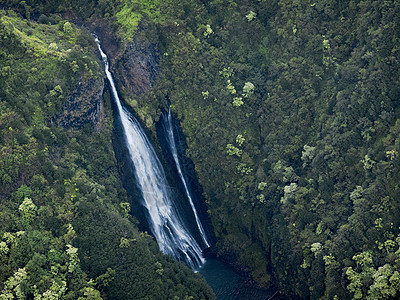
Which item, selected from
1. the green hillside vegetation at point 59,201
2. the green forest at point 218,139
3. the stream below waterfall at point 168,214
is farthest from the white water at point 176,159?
the green hillside vegetation at point 59,201

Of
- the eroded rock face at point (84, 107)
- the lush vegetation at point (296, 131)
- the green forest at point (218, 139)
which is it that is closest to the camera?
the green forest at point (218, 139)

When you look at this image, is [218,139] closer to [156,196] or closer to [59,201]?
[156,196]

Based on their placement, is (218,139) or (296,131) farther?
(218,139)

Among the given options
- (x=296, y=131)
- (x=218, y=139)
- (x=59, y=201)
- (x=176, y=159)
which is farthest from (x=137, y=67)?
(x=59, y=201)

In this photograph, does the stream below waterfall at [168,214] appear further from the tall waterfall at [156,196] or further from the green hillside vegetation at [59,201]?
the green hillside vegetation at [59,201]

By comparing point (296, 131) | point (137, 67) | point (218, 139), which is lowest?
point (296, 131)

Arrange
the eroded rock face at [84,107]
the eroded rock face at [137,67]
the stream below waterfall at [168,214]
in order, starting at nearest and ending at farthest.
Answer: the eroded rock face at [84,107], the stream below waterfall at [168,214], the eroded rock face at [137,67]

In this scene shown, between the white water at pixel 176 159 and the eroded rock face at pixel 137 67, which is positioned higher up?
the eroded rock face at pixel 137 67
